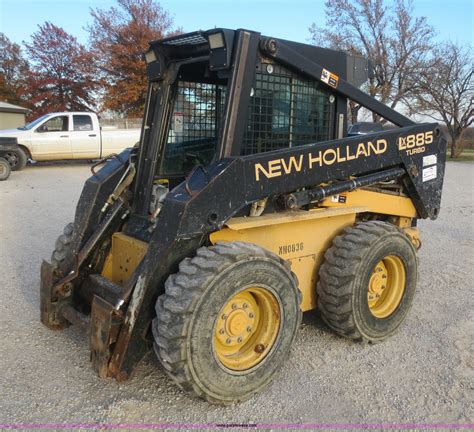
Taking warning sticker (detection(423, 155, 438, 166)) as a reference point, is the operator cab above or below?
above

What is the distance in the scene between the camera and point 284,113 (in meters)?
3.88

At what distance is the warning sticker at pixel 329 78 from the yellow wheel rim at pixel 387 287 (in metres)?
1.54

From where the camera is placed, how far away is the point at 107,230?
3.91m

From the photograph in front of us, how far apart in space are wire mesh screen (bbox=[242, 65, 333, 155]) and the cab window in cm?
1457

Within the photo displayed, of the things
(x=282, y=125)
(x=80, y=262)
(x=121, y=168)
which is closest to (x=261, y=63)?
(x=282, y=125)

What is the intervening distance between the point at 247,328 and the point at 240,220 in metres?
0.75

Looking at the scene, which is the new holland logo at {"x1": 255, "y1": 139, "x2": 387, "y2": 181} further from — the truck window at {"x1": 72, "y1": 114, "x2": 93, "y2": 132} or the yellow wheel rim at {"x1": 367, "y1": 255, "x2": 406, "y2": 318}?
the truck window at {"x1": 72, "y1": 114, "x2": 93, "y2": 132}

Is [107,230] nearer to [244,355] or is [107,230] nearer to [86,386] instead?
[86,386]

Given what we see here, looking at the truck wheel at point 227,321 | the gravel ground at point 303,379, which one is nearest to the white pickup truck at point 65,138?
the gravel ground at point 303,379

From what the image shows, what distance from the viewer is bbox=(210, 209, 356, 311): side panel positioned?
3.51 m

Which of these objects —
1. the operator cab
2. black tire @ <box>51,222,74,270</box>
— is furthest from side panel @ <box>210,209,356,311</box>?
black tire @ <box>51,222,74,270</box>

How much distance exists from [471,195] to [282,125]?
10774mm

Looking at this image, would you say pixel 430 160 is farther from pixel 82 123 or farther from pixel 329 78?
pixel 82 123

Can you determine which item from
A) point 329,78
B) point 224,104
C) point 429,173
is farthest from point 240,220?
point 429,173
